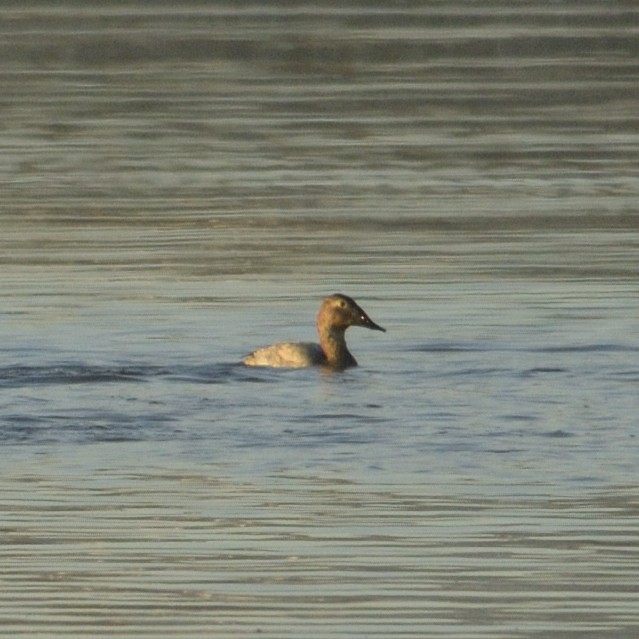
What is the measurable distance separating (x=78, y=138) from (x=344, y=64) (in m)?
9.25

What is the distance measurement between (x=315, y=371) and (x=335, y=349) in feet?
1.49

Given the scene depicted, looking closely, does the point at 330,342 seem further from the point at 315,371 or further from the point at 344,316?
the point at 315,371

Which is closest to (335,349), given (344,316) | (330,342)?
(330,342)

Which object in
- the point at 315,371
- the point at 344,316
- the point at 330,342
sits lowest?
the point at 315,371

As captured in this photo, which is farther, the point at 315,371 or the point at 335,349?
the point at 335,349

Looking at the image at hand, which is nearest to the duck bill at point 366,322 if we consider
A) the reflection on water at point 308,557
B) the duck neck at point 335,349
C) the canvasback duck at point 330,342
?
the canvasback duck at point 330,342

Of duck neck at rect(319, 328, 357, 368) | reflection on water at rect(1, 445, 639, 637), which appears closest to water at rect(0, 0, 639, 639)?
reflection on water at rect(1, 445, 639, 637)

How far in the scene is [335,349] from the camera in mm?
15953

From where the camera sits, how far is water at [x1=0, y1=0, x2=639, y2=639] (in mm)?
9500

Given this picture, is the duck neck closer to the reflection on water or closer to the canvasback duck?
the canvasback duck

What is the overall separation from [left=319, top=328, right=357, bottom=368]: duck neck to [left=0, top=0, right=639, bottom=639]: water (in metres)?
0.20

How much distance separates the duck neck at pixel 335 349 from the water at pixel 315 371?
20 centimetres

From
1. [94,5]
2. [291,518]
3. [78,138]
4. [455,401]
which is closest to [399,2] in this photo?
[94,5]

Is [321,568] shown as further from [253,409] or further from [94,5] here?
[94,5]
